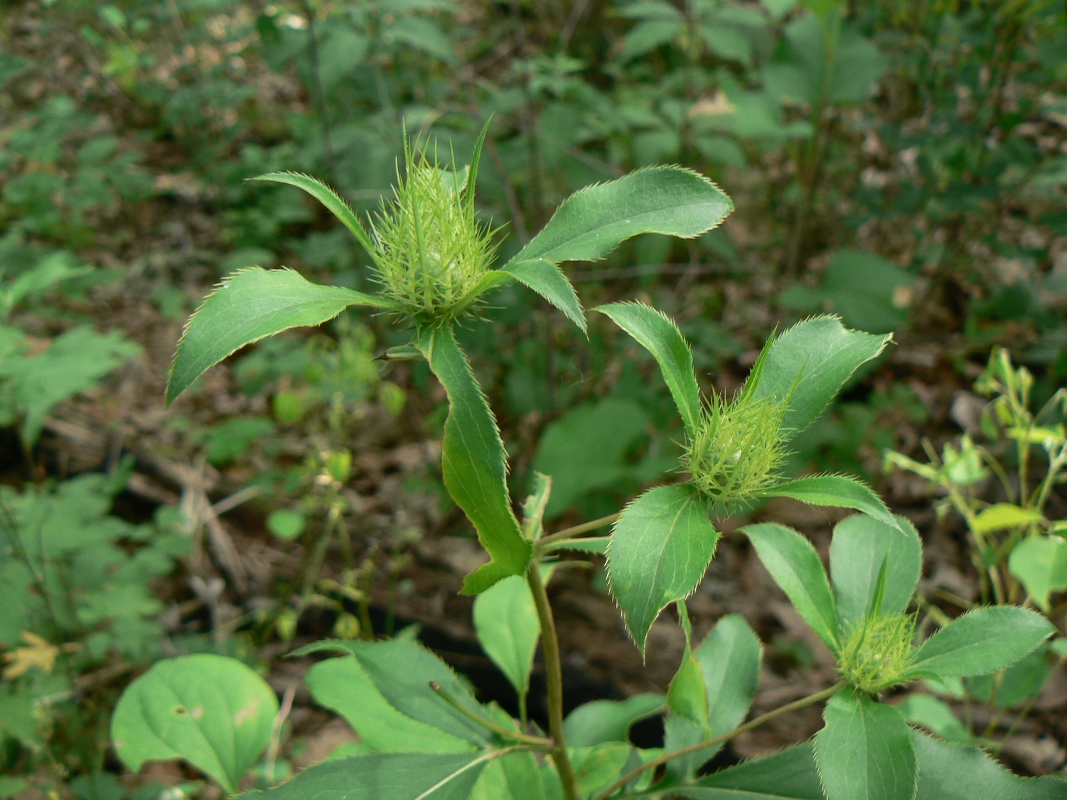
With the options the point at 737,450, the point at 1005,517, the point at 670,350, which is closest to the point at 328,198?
the point at 670,350

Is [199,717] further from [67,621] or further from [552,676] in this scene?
[67,621]

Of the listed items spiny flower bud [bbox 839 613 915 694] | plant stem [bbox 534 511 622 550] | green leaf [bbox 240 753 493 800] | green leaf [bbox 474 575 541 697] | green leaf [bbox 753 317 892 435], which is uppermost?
green leaf [bbox 753 317 892 435]

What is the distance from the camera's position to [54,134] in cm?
259

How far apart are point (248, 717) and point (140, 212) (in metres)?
3.47

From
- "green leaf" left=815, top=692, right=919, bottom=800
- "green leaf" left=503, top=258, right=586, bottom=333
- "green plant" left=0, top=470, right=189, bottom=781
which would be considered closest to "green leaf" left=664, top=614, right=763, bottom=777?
"green leaf" left=815, top=692, right=919, bottom=800

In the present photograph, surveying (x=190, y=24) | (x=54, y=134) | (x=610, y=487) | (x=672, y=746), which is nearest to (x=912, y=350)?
(x=610, y=487)

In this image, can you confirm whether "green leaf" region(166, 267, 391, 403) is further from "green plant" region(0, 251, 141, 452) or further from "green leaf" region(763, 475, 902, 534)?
"green plant" region(0, 251, 141, 452)

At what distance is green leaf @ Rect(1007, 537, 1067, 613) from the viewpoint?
1.04m

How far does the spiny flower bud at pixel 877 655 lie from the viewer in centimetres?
75

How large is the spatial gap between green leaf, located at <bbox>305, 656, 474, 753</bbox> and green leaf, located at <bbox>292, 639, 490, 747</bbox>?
0.09m

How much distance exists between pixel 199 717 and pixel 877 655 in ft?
3.61

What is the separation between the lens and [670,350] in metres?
0.73

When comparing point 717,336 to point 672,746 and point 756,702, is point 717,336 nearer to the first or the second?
point 756,702

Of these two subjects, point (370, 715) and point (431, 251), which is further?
point (370, 715)
